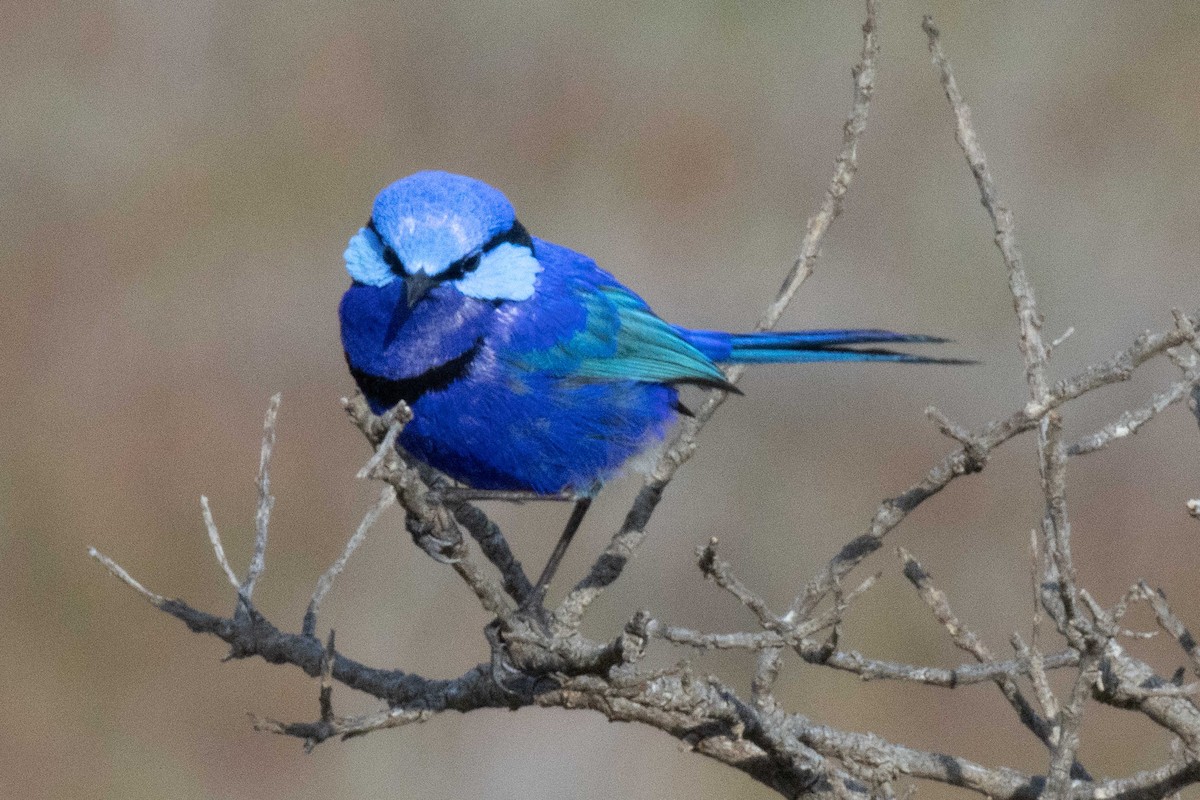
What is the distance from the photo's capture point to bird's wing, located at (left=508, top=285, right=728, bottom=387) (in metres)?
4.29

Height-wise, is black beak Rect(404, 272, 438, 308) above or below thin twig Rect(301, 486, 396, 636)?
above

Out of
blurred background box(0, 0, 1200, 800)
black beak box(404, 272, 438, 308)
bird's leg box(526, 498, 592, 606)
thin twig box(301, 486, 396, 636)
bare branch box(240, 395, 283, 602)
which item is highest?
blurred background box(0, 0, 1200, 800)

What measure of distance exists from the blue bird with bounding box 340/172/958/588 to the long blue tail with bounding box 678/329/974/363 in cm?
1

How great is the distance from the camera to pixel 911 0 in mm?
8883

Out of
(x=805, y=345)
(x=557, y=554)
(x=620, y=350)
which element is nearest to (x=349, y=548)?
(x=557, y=554)

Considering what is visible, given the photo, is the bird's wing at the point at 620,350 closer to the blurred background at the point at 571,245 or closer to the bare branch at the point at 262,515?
the bare branch at the point at 262,515

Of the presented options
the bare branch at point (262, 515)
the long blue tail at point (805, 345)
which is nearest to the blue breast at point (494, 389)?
the long blue tail at point (805, 345)

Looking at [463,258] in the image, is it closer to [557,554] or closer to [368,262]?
[368,262]

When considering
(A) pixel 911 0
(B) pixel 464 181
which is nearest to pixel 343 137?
(A) pixel 911 0

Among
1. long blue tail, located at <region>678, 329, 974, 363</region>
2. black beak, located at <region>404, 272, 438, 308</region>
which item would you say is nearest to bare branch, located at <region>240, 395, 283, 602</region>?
black beak, located at <region>404, 272, 438, 308</region>

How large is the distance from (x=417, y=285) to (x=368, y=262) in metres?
0.25

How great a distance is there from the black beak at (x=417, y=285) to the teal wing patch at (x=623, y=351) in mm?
368

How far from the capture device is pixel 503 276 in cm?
420

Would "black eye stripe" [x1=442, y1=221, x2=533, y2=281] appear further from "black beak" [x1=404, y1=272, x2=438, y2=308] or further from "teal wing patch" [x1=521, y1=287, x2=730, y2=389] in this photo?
"teal wing patch" [x1=521, y1=287, x2=730, y2=389]
